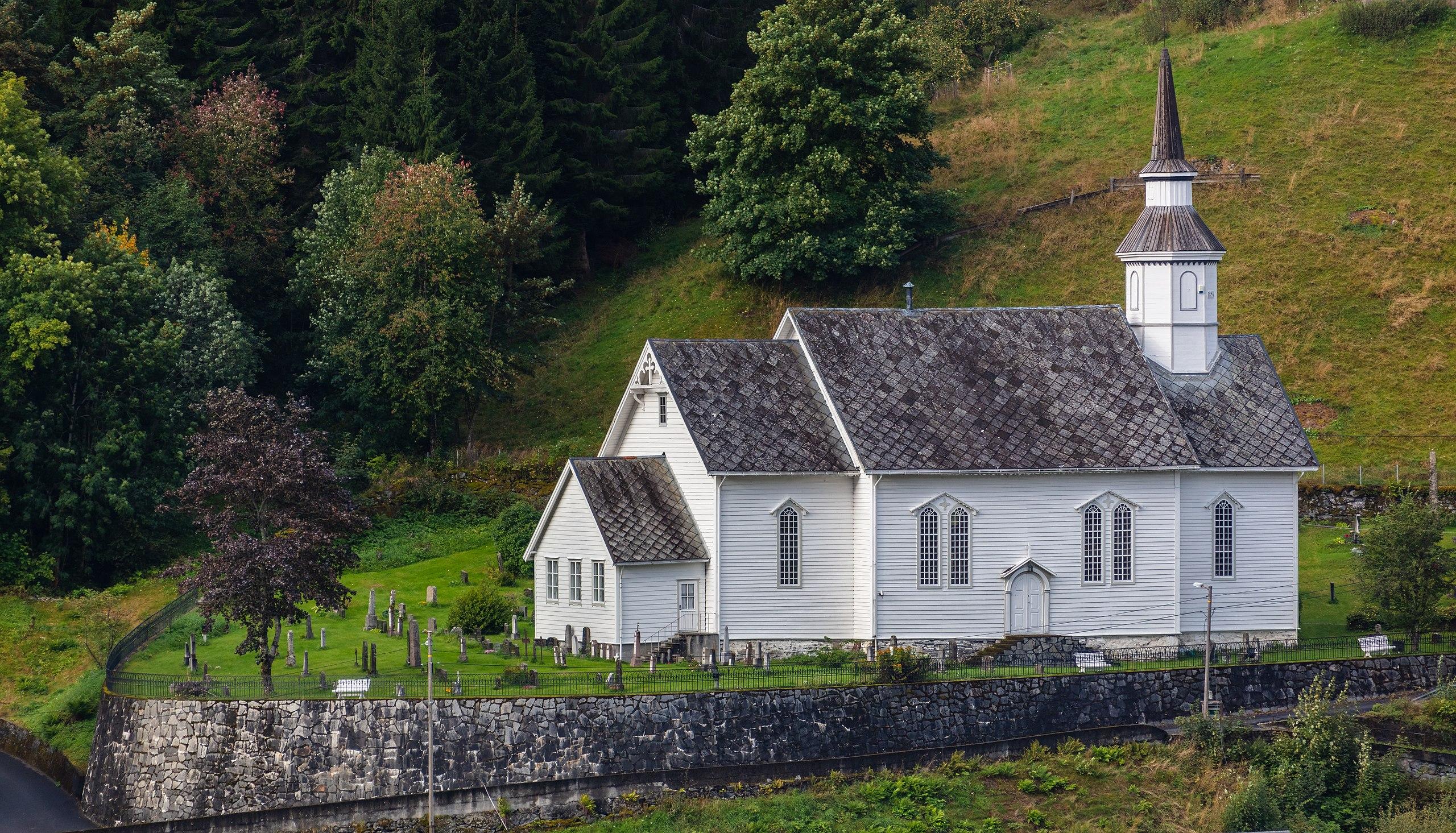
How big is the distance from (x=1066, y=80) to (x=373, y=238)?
120 feet

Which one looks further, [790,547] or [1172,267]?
[1172,267]

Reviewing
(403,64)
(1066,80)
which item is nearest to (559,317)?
(403,64)

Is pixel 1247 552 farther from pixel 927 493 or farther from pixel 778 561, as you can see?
pixel 778 561

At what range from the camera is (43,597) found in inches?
2347

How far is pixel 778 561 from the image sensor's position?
53250mm

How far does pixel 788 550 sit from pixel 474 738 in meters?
11.7

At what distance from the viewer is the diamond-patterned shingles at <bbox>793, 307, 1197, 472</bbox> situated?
2111 inches

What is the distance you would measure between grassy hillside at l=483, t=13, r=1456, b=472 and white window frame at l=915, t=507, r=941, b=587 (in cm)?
2021

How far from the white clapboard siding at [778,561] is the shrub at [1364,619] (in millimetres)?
13692

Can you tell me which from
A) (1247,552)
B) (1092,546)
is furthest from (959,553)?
(1247,552)

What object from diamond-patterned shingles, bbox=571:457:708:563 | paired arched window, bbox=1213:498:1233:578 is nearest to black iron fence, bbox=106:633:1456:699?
paired arched window, bbox=1213:498:1233:578

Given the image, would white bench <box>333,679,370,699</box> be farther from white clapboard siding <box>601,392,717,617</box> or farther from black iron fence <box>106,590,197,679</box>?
white clapboard siding <box>601,392,717,617</box>

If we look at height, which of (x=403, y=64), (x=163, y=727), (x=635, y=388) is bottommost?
(x=163, y=727)

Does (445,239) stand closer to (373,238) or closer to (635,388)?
(373,238)
